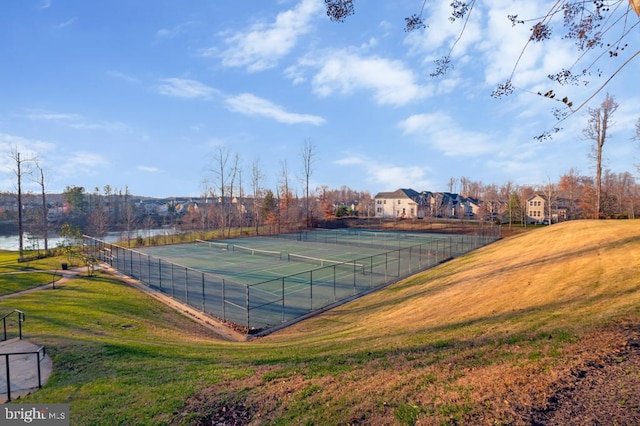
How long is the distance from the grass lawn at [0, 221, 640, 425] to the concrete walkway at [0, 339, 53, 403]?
36 centimetres

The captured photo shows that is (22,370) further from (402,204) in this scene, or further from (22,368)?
(402,204)

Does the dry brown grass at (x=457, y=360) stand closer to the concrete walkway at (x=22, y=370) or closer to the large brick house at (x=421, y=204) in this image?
the concrete walkway at (x=22, y=370)

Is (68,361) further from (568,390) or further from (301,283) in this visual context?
(301,283)

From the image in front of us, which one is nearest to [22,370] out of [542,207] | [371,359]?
[371,359]

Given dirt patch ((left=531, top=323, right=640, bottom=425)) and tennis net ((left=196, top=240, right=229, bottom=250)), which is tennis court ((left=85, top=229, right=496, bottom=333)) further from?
dirt patch ((left=531, top=323, right=640, bottom=425))

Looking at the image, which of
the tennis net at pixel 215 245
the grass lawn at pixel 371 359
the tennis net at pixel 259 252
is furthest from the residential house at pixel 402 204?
the grass lawn at pixel 371 359

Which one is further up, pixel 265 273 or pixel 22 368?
pixel 22 368

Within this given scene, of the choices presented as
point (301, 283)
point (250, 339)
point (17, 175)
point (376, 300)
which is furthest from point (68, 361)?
point (17, 175)

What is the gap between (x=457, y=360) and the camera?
5.97m

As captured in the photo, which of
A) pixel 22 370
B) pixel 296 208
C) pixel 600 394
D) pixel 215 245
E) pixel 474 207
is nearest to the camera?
pixel 600 394

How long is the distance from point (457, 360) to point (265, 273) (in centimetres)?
2178

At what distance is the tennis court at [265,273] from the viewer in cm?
1741

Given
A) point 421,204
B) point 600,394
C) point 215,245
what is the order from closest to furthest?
1. point 600,394
2. point 215,245
3. point 421,204

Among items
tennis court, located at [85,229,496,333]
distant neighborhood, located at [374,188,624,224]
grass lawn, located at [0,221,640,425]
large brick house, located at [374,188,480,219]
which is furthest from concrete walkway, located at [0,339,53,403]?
large brick house, located at [374,188,480,219]
